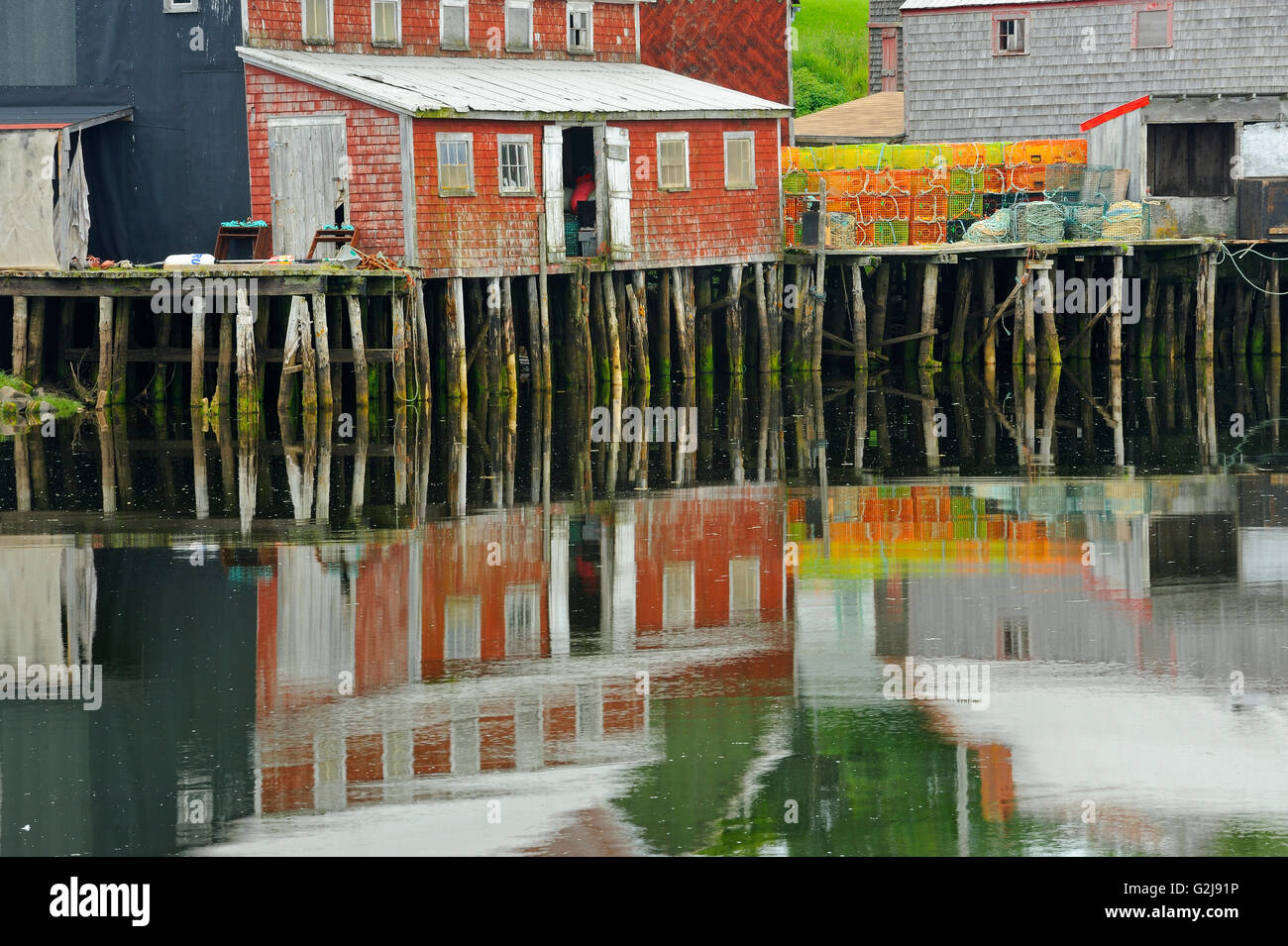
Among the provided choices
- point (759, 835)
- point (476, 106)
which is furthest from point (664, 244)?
point (759, 835)

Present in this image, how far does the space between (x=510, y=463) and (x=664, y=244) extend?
33.4 ft

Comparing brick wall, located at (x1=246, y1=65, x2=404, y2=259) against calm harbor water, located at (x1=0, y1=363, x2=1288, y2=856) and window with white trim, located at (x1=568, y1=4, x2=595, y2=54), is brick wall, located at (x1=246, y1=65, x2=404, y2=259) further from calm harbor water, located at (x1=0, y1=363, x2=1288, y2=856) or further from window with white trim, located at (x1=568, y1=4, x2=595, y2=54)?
window with white trim, located at (x1=568, y1=4, x2=595, y2=54)

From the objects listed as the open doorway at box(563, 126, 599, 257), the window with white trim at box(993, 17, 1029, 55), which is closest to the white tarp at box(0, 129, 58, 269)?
the open doorway at box(563, 126, 599, 257)

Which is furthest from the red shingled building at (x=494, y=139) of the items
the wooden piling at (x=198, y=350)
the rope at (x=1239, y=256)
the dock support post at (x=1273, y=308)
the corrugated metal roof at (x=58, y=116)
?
the dock support post at (x=1273, y=308)

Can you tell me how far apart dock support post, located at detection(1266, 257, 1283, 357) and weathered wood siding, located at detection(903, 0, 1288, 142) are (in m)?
4.03

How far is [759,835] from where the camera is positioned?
1038 centimetres

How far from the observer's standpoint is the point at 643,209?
Result: 33469 millimetres

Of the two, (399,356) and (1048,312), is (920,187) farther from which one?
(399,356)

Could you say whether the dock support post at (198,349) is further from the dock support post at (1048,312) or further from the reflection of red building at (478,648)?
the dock support post at (1048,312)

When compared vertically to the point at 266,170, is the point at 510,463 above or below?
below

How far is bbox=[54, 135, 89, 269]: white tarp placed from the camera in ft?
95.5

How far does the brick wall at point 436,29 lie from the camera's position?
3091cm

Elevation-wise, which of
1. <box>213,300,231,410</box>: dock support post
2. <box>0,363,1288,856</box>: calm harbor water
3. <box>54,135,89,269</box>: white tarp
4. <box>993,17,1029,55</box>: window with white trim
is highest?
<box>993,17,1029,55</box>: window with white trim

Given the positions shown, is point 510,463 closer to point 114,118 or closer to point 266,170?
point 266,170
